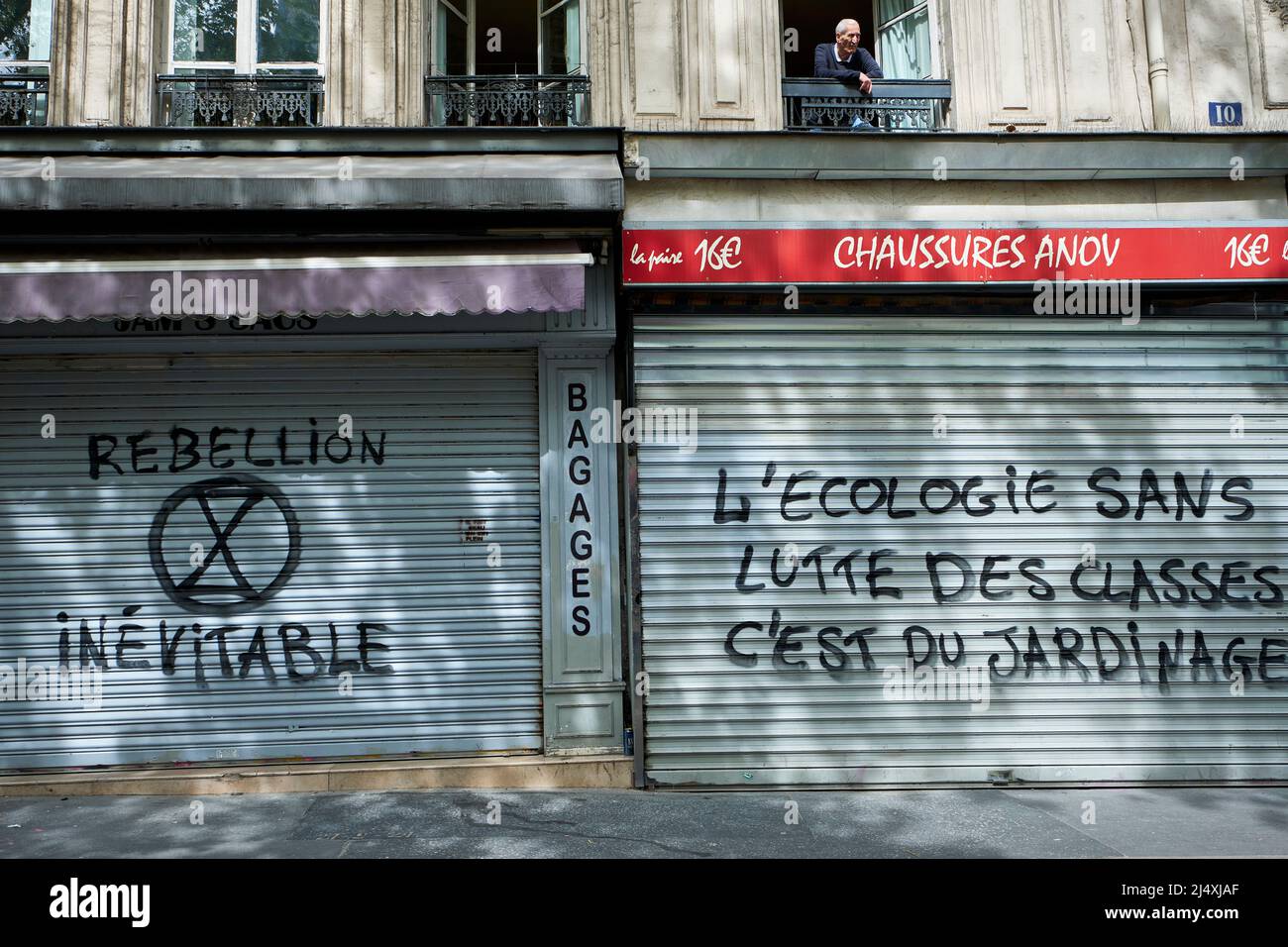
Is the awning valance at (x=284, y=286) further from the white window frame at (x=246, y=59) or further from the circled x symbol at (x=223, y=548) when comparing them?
the white window frame at (x=246, y=59)

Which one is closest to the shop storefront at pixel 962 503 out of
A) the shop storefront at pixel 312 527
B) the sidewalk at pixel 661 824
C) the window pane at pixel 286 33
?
the sidewalk at pixel 661 824

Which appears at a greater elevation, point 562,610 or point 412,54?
point 412,54

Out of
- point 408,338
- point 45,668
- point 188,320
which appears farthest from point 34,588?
point 408,338

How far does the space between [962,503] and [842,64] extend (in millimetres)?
3543

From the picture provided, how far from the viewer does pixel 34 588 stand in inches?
264

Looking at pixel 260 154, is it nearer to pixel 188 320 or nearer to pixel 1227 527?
pixel 188 320

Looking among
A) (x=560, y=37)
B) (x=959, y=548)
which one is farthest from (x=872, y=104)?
(x=959, y=548)

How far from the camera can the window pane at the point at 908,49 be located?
7.43 metres

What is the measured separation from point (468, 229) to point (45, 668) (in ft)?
14.2

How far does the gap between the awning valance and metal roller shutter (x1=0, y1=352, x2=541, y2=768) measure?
81cm

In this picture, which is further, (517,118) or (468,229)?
(517,118)

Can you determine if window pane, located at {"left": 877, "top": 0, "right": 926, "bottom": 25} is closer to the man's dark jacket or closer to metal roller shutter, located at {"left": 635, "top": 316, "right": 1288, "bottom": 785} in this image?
the man's dark jacket

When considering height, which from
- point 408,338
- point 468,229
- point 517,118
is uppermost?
point 517,118

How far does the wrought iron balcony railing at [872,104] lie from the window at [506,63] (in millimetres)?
1636
